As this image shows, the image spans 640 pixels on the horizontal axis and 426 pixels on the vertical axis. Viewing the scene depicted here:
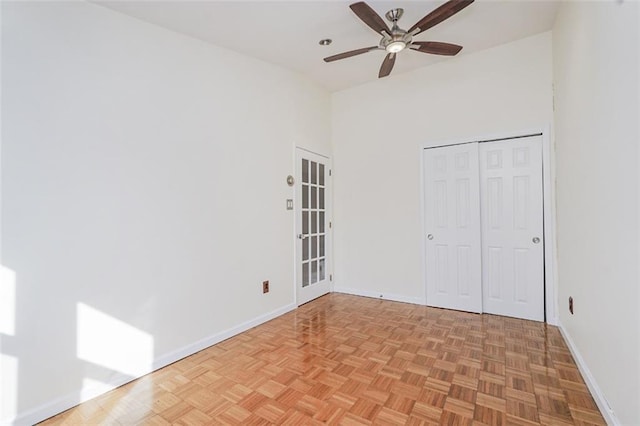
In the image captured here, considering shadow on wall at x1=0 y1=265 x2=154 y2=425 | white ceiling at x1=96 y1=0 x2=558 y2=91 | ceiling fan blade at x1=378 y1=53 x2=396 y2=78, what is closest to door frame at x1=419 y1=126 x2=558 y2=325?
white ceiling at x1=96 y1=0 x2=558 y2=91

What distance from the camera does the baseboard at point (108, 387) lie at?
177 cm

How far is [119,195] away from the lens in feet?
7.31

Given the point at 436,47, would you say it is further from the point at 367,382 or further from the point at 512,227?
the point at 367,382

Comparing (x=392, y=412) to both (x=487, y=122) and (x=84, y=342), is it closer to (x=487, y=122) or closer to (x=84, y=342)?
(x=84, y=342)

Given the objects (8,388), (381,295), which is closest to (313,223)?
(381,295)

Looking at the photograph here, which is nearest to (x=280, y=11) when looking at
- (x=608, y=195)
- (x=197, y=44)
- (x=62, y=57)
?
(x=197, y=44)

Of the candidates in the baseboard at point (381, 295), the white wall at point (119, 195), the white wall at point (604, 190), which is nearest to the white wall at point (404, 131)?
the baseboard at point (381, 295)

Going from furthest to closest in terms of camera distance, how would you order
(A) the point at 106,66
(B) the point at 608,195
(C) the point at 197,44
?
1. (C) the point at 197,44
2. (A) the point at 106,66
3. (B) the point at 608,195

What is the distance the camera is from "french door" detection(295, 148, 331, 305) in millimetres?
3863

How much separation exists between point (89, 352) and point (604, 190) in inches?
134

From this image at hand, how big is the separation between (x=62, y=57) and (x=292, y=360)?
273cm

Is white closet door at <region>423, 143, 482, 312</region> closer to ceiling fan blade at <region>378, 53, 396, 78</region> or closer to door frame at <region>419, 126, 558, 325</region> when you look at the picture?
door frame at <region>419, 126, 558, 325</region>

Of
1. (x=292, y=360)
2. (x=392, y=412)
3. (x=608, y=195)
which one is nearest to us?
(x=608, y=195)

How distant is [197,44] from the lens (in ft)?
9.09
